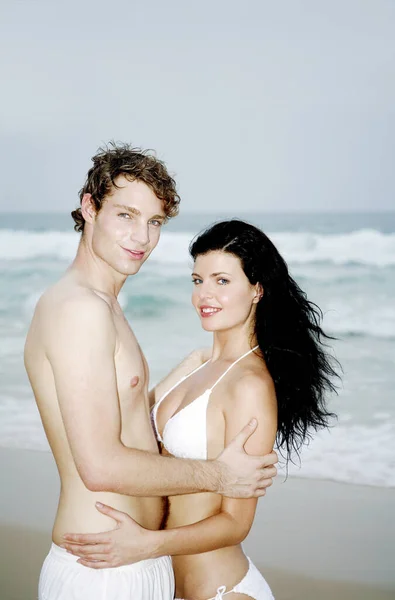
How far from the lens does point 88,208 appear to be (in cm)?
261

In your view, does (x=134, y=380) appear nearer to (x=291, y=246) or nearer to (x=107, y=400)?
(x=107, y=400)

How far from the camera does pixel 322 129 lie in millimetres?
13781

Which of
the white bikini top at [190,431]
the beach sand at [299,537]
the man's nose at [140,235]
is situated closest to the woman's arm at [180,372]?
the white bikini top at [190,431]

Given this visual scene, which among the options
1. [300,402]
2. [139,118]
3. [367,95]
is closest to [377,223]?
[367,95]

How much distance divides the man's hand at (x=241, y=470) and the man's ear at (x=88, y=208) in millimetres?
896

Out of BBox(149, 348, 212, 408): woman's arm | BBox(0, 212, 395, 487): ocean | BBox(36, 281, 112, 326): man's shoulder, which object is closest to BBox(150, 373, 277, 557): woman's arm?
BBox(149, 348, 212, 408): woman's arm

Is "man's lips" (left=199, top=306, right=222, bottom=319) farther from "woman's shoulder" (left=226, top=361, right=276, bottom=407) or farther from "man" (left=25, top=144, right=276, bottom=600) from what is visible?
"man" (left=25, top=144, right=276, bottom=600)

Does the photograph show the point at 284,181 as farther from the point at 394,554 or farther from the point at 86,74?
the point at 394,554

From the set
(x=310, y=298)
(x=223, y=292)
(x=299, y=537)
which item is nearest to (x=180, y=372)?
(x=223, y=292)

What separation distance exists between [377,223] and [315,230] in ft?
4.10

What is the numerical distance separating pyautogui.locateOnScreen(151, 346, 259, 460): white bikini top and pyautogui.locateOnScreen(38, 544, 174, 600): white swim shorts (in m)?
0.40

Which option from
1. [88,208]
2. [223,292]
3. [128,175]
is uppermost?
[128,175]

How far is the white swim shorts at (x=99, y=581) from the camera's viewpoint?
2.29m

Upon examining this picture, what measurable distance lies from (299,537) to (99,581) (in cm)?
263
